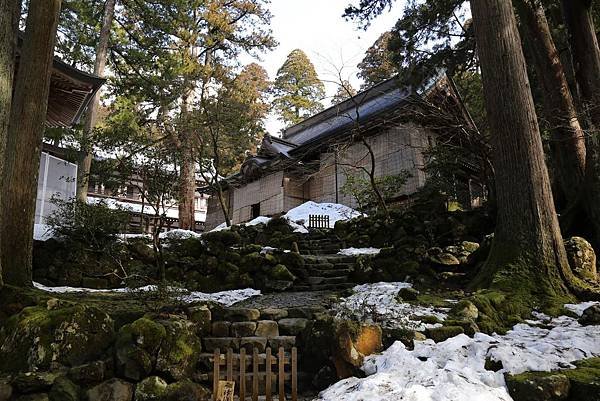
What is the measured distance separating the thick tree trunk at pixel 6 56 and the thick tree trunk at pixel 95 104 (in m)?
6.53

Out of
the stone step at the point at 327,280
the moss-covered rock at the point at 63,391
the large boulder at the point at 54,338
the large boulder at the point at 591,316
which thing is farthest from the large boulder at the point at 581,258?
the moss-covered rock at the point at 63,391

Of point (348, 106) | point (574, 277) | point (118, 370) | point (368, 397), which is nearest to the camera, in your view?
point (368, 397)

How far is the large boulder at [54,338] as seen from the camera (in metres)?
3.96

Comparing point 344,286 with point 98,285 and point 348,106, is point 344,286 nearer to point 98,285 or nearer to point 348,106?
point 98,285

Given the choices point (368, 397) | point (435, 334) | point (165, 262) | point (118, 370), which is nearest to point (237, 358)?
point (118, 370)

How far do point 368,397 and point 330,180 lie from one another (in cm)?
1523

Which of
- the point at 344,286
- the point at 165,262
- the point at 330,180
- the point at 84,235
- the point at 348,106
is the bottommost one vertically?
the point at 344,286

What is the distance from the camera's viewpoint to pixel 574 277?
17.6 feet

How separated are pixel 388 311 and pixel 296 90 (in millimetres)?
28952

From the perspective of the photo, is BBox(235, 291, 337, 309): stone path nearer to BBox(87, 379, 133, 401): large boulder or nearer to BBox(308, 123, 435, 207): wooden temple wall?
BBox(87, 379, 133, 401): large boulder

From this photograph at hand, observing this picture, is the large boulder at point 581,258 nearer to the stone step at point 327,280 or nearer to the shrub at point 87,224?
the stone step at point 327,280

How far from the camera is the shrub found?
25.3 ft

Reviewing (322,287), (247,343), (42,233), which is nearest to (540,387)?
(247,343)

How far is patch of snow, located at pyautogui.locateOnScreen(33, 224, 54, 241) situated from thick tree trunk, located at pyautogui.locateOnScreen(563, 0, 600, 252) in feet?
32.9
